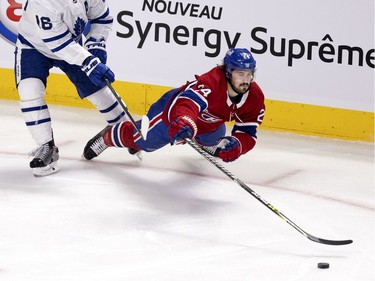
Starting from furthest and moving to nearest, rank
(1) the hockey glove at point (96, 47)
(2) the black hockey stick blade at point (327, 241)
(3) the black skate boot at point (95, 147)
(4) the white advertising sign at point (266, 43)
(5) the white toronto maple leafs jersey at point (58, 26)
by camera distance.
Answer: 1. (4) the white advertising sign at point (266, 43)
2. (3) the black skate boot at point (95, 147)
3. (1) the hockey glove at point (96, 47)
4. (5) the white toronto maple leafs jersey at point (58, 26)
5. (2) the black hockey stick blade at point (327, 241)

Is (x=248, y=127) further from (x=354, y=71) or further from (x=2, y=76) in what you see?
(x=2, y=76)

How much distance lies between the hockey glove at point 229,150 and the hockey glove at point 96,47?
0.76m

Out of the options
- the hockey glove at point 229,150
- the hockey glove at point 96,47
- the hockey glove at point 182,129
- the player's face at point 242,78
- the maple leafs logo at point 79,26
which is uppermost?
the maple leafs logo at point 79,26

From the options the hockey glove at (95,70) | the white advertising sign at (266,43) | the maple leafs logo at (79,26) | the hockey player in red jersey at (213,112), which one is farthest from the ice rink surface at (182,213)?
the maple leafs logo at (79,26)

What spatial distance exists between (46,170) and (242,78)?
3.27 feet

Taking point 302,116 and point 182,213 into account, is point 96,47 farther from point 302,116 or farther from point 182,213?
point 302,116

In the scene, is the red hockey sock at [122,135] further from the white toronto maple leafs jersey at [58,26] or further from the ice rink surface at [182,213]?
the white toronto maple leafs jersey at [58,26]

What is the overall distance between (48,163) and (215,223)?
917 millimetres

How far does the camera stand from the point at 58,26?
13.6 feet

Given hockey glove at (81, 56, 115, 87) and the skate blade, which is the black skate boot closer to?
the skate blade

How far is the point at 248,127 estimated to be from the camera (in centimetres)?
421

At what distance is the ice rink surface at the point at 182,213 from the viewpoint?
3299mm

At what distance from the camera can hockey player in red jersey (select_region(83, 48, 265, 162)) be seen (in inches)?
156

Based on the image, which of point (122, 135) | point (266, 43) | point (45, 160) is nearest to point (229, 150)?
point (122, 135)
